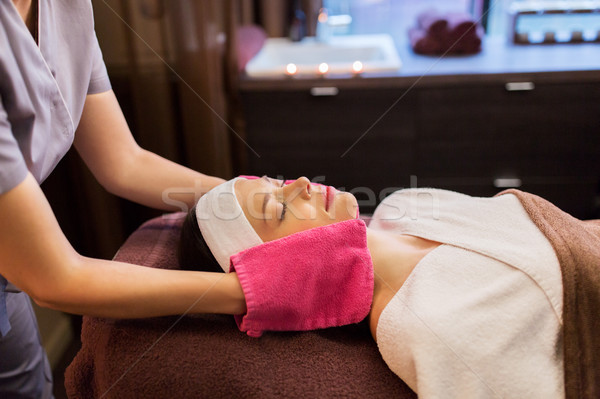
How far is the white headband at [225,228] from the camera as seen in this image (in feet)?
3.54

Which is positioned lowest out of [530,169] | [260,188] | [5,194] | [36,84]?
[530,169]

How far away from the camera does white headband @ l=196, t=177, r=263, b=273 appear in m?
1.08

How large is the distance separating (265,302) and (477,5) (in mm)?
2105

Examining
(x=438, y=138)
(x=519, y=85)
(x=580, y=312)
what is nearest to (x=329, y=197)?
(x=580, y=312)

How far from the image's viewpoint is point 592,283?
965mm

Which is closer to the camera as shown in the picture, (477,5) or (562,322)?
(562,322)

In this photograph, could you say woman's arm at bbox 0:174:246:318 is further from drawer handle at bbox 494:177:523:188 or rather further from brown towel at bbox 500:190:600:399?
drawer handle at bbox 494:177:523:188

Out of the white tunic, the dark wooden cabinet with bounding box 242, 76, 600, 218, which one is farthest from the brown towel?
the dark wooden cabinet with bounding box 242, 76, 600, 218

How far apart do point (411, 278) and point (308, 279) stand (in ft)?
0.72

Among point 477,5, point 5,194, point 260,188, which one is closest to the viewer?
point 5,194

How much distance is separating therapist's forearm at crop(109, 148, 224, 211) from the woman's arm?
1.21 feet

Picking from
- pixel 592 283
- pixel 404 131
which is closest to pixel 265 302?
pixel 592 283

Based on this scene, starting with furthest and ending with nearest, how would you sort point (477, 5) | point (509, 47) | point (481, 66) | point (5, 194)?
point (477, 5), point (509, 47), point (481, 66), point (5, 194)

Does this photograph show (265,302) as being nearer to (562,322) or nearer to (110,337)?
(110,337)
